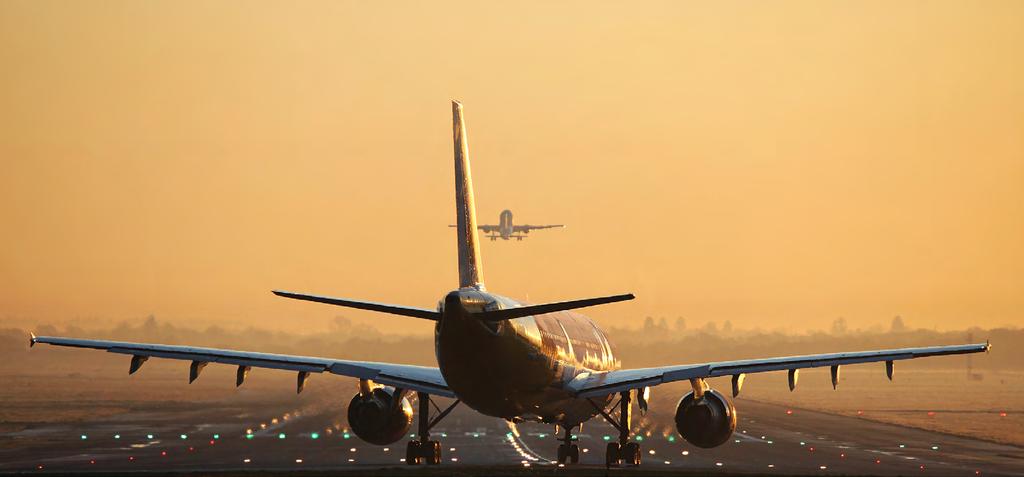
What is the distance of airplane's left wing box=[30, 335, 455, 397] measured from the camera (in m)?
42.3

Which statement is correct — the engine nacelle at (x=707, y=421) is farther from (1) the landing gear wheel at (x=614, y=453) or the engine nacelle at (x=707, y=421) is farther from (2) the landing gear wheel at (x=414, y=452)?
(2) the landing gear wheel at (x=414, y=452)

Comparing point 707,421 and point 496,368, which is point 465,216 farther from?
point 707,421

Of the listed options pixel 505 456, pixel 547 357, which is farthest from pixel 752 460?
pixel 547 357

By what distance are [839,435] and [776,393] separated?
54585 mm

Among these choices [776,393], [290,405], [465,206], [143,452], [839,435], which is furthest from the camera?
[776,393]

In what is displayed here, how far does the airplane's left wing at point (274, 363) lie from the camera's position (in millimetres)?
42281

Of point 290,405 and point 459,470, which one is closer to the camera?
point 459,470

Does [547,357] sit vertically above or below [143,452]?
above

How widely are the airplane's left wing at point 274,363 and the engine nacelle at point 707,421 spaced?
7.33m

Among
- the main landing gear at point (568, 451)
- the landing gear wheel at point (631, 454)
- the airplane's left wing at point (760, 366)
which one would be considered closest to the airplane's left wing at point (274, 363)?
the airplane's left wing at point (760, 366)

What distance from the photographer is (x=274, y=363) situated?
43500mm

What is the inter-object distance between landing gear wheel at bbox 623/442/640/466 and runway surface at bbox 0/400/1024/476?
6.48ft

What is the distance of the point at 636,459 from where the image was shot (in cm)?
4450

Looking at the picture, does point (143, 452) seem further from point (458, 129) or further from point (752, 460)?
point (752, 460)
